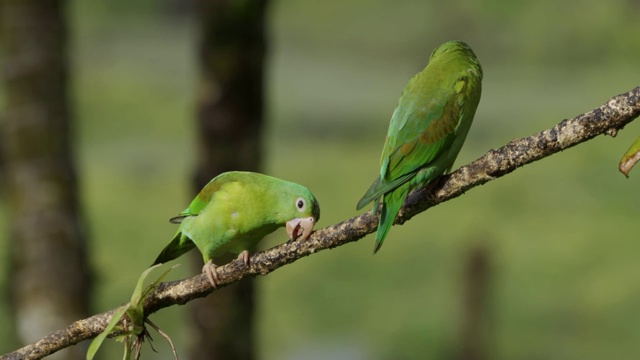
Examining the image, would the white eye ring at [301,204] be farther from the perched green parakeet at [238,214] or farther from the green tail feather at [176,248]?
the green tail feather at [176,248]

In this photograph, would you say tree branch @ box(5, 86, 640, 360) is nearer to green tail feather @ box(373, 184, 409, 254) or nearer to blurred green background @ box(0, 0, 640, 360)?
green tail feather @ box(373, 184, 409, 254)

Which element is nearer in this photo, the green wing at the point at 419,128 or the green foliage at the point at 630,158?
the green foliage at the point at 630,158

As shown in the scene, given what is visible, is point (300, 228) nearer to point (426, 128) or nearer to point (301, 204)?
point (301, 204)

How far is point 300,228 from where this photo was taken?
1.27m

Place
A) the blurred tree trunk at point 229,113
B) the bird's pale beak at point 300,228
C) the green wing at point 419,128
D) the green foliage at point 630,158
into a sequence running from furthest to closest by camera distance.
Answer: the blurred tree trunk at point 229,113, the green wing at point 419,128, the bird's pale beak at point 300,228, the green foliage at point 630,158

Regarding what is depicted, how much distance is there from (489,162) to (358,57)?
8.10 metres

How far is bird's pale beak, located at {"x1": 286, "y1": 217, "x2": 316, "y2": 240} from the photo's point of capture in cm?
123

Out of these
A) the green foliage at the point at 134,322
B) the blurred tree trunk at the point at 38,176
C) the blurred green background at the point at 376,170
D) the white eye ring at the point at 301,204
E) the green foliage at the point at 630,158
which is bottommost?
the blurred green background at the point at 376,170

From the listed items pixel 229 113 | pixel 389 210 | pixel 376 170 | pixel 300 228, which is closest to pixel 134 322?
pixel 300 228

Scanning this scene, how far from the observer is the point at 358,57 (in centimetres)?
916

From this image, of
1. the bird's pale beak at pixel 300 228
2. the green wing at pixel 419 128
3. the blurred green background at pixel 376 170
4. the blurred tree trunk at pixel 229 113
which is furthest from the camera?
the blurred green background at pixel 376 170

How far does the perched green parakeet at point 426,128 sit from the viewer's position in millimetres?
1416

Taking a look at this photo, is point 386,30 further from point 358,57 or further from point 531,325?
point 531,325

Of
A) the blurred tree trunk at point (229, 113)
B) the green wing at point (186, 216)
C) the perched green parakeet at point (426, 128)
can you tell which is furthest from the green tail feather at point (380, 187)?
the blurred tree trunk at point (229, 113)
